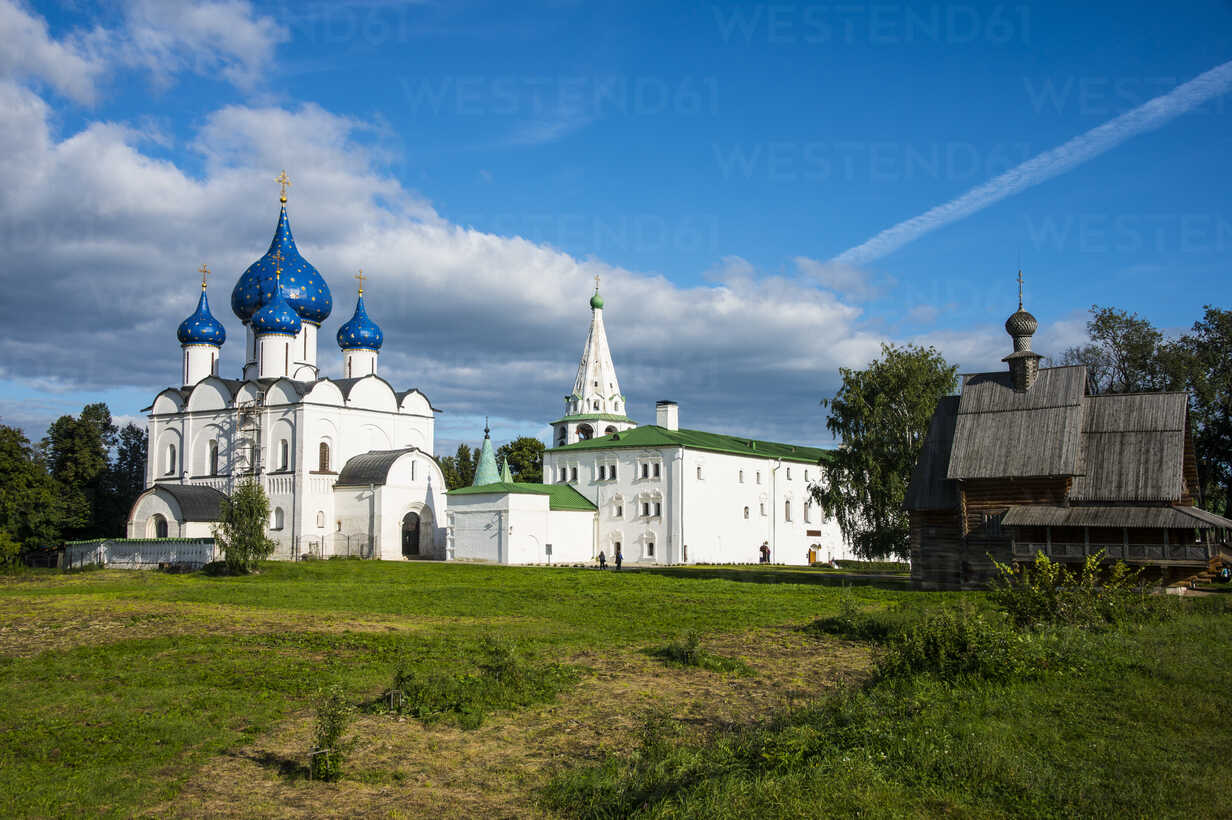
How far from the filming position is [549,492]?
45.1 metres

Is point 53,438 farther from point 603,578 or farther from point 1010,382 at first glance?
point 1010,382

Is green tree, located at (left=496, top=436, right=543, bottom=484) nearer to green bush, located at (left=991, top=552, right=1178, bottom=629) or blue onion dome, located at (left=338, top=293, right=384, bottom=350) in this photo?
blue onion dome, located at (left=338, top=293, right=384, bottom=350)

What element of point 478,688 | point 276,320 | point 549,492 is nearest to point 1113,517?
point 478,688

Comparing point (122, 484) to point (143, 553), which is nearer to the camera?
point (143, 553)

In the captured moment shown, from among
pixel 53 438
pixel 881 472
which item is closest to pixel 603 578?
pixel 881 472

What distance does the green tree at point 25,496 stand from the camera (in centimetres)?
4225

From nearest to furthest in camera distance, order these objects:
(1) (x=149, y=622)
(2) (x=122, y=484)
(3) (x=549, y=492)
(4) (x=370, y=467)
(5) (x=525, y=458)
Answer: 1. (1) (x=149, y=622)
2. (4) (x=370, y=467)
3. (3) (x=549, y=492)
4. (2) (x=122, y=484)
5. (5) (x=525, y=458)

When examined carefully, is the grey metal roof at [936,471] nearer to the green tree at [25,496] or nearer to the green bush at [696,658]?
the green bush at [696,658]

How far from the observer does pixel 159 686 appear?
1159 centimetres

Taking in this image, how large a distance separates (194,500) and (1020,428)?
35.5 meters

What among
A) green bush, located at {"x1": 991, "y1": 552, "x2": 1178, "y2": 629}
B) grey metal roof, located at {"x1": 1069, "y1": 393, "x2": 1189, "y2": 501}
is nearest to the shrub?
green bush, located at {"x1": 991, "y1": 552, "x2": 1178, "y2": 629}

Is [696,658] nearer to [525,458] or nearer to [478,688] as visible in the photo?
[478,688]

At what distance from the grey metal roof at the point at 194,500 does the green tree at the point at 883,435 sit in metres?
27.5

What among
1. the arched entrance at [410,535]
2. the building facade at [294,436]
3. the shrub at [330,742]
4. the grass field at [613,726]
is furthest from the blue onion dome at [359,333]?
the shrub at [330,742]
